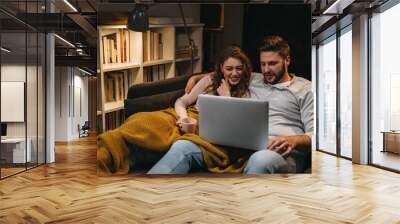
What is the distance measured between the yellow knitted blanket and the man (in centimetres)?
11

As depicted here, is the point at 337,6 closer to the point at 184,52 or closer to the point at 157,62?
the point at 184,52

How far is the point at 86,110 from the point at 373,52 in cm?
1566

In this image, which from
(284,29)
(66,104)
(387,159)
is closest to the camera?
(284,29)

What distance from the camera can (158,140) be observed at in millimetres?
5910

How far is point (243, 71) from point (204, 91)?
25.0 inches

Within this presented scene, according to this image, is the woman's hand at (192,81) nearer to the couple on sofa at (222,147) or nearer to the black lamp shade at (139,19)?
the couple on sofa at (222,147)

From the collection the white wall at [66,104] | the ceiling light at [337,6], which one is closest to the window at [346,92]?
the ceiling light at [337,6]

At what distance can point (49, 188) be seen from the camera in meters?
5.81

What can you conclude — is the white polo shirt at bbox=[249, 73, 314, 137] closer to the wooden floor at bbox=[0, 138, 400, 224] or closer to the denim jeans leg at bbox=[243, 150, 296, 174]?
the denim jeans leg at bbox=[243, 150, 296, 174]

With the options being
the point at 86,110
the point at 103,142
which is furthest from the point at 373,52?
the point at 86,110

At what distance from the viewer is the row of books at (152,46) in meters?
6.08

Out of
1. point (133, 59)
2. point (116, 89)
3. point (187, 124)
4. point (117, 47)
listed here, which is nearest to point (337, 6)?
point (187, 124)

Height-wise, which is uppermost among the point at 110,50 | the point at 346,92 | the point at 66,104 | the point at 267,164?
the point at 110,50

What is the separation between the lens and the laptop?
593 cm
